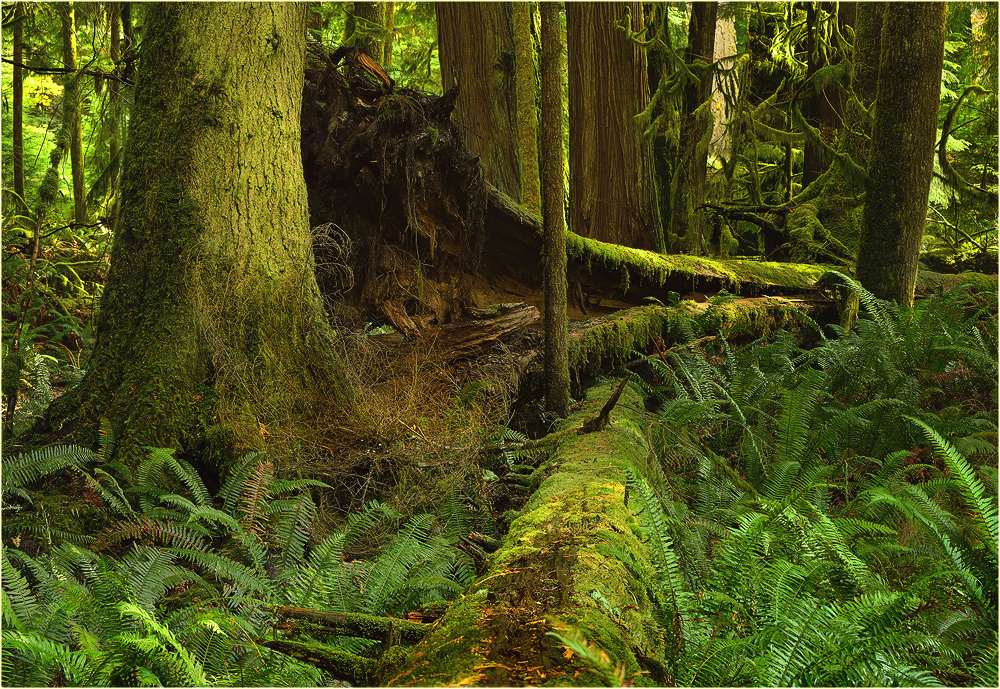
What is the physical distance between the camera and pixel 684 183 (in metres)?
10.6

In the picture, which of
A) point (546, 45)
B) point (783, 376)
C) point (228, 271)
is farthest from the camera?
point (783, 376)

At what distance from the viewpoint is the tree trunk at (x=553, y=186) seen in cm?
425

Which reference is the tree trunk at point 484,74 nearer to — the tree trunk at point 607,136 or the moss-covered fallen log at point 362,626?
the tree trunk at point 607,136

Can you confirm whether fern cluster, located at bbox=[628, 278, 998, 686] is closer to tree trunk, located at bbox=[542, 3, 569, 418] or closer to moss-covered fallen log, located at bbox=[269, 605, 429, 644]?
moss-covered fallen log, located at bbox=[269, 605, 429, 644]

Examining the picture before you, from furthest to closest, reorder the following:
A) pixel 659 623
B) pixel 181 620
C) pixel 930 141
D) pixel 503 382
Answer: pixel 930 141 → pixel 503 382 → pixel 181 620 → pixel 659 623

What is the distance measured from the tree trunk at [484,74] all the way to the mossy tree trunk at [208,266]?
4.59 metres

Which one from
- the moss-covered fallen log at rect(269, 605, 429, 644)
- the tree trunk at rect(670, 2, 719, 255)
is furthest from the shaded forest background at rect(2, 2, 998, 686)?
the tree trunk at rect(670, 2, 719, 255)

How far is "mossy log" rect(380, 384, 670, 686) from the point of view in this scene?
153 cm

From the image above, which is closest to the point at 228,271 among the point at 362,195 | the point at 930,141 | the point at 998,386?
the point at 362,195

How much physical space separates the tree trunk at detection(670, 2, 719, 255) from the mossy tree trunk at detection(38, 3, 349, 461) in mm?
7554

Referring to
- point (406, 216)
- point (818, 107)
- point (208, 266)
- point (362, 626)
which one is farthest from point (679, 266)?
point (362, 626)

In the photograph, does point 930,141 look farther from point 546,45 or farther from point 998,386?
point 546,45

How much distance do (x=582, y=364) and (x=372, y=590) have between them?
11.6 feet

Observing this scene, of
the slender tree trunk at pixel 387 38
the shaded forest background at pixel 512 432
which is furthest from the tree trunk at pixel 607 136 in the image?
the slender tree trunk at pixel 387 38
